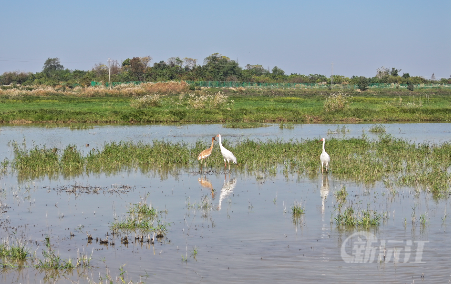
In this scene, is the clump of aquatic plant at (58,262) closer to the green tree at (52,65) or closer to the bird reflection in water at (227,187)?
the bird reflection in water at (227,187)

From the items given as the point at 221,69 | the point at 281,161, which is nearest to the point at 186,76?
the point at 221,69

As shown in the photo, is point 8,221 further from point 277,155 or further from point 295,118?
point 295,118

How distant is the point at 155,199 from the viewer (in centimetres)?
1316

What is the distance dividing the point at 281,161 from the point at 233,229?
27.4 ft

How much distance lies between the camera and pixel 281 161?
18.5 meters

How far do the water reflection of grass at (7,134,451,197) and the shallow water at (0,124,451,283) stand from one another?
805 millimetres

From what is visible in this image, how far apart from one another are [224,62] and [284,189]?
95.1m

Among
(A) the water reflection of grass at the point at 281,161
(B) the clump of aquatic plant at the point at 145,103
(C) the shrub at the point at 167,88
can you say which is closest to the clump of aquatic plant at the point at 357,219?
(A) the water reflection of grass at the point at 281,161

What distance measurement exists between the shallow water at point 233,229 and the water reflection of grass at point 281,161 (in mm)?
805

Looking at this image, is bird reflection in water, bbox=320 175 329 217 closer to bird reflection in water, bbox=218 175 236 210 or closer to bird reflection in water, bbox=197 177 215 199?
bird reflection in water, bbox=218 175 236 210

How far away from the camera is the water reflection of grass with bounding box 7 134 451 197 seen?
15.6 m

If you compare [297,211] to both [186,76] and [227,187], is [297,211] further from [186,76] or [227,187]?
[186,76]

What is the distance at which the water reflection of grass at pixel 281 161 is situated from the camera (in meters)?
15.6

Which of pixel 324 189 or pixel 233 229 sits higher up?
pixel 324 189
